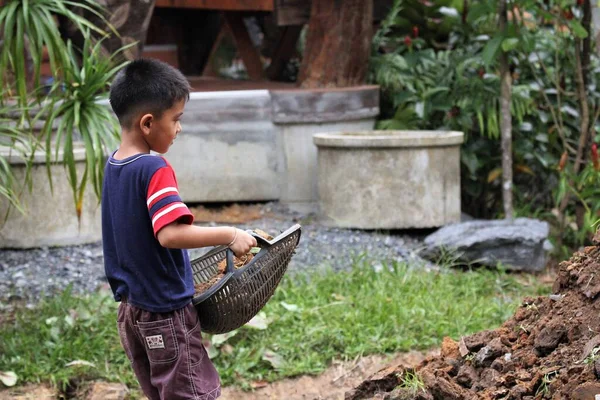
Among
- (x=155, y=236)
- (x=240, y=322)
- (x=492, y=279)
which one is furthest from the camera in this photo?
(x=492, y=279)

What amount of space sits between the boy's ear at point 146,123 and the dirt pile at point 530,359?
1276 mm

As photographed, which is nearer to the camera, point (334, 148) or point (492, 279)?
point (492, 279)

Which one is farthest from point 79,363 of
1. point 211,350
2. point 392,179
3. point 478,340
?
point 392,179

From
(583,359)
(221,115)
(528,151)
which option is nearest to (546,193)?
(528,151)

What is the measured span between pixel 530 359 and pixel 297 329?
5.85 ft

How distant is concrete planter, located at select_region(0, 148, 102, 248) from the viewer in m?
5.61

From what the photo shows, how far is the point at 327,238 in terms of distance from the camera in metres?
6.18

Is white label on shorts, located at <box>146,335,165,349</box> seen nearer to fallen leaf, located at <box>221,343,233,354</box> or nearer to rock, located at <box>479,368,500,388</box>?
rock, located at <box>479,368,500,388</box>

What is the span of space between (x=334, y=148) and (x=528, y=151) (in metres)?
1.65

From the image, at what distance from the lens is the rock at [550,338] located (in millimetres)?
2941

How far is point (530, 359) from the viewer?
2.92m

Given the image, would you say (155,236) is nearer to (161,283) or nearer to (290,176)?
(161,283)

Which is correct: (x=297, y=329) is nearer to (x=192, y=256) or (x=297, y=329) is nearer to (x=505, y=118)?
(x=192, y=256)

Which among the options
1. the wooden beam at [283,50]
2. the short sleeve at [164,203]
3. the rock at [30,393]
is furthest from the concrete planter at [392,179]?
the short sleeve at [164,203]
